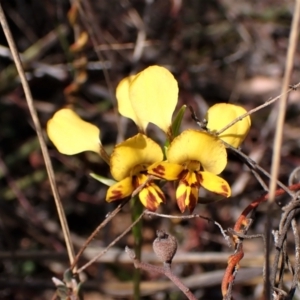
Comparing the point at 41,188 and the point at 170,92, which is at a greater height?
the point at 41,188

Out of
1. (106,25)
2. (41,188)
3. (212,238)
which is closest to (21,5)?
(106,25)

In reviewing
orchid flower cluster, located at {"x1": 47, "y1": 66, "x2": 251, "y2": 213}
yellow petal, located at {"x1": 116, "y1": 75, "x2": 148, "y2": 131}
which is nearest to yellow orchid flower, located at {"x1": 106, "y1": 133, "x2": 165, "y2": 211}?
orchid flower cluster, located at {"x1": 47, "y1": 66, "x2": 251, "y2": 213}

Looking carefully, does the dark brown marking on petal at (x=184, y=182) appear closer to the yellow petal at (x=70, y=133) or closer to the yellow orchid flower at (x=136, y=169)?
the yellow orchid flower at (x=136, y=169)

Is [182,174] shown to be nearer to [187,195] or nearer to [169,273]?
[187,195]

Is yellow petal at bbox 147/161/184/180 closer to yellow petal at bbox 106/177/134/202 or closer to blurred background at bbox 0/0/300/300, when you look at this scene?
yellow petal at bbox 106/177/134/202

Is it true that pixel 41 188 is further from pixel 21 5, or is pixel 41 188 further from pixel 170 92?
pixel 170 92

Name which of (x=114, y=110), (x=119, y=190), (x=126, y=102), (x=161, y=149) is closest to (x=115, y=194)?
(x=119, y=190)
